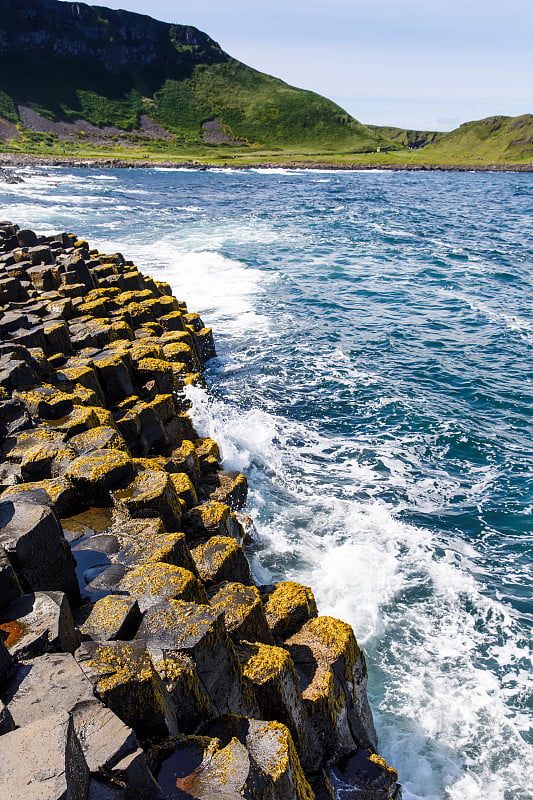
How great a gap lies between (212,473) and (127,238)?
31.0 m

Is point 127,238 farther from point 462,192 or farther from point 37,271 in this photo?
point 462,192

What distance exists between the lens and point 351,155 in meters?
154

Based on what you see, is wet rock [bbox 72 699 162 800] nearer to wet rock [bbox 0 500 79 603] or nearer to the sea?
wet rock [bbox 0 500 79 603]

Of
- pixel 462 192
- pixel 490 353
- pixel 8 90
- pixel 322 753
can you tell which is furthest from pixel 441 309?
pixel 8 90

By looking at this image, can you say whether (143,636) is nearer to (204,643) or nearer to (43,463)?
(204,643)

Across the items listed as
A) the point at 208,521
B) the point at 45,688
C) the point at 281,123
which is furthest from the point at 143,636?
the point at 281,123

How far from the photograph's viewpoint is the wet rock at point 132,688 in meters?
4.45

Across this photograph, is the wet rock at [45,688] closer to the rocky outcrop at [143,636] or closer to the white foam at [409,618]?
the rocky outcrop at [143,636]

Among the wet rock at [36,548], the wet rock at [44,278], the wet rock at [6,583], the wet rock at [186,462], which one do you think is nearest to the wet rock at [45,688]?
the wet rock at [6,583]

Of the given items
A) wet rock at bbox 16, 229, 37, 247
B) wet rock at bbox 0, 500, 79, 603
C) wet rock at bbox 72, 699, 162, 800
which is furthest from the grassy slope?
wet rock at bbox 72, 699, 162, 800

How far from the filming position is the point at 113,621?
5.49m

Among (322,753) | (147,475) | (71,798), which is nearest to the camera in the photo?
(71,798)

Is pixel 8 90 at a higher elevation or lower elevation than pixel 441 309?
higher

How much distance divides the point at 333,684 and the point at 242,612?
4.33 feet
